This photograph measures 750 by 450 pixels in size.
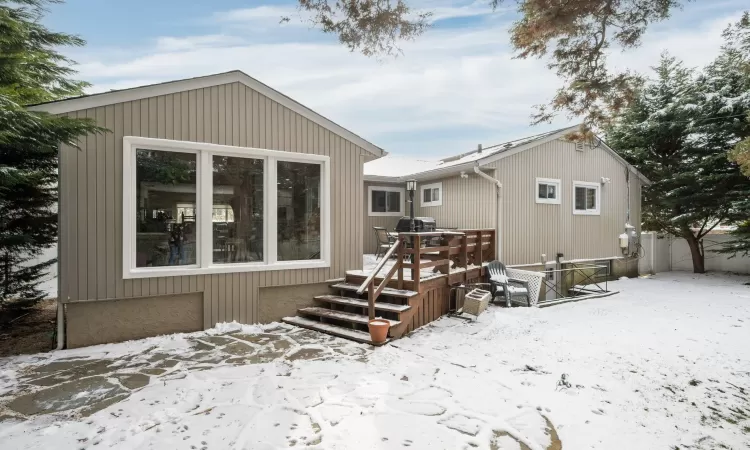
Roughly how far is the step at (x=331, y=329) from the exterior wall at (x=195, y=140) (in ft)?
2.01

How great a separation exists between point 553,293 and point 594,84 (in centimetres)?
689

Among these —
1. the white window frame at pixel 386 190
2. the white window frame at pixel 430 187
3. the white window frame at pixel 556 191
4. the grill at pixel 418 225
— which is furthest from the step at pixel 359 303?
the white window frame at pixel 556 191

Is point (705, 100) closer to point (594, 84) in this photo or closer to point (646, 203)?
point (646, 203)

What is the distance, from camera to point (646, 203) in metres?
13.3

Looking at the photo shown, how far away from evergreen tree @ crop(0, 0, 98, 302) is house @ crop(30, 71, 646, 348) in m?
0.68

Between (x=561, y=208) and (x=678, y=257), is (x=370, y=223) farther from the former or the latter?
(x=678, y=257)

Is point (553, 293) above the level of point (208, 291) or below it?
below

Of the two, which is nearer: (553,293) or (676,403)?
(676,403)

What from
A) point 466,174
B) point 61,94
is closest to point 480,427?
point 466,174

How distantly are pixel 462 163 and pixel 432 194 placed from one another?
1.99m

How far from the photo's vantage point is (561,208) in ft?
33.9

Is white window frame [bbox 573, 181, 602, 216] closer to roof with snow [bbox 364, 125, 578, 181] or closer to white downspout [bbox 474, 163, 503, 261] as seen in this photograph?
roof with snow [bbox 364, 125, 578, 181]

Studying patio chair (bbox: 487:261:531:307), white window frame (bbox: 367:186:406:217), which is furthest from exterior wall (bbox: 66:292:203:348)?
white window frame (bbox: 367:186:406:217)

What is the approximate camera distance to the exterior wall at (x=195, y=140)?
4801 millimetres
